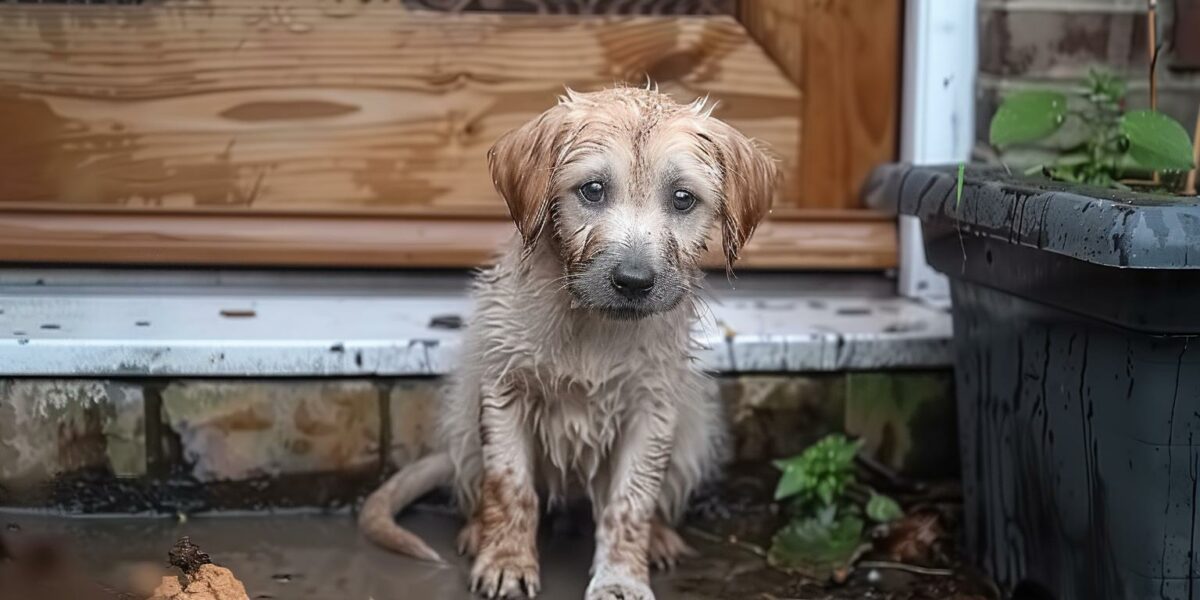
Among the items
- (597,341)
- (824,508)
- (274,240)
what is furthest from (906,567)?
(274,240)

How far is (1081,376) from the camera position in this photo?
2.45 metres

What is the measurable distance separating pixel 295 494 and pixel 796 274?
1.63m

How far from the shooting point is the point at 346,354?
10.5 ft

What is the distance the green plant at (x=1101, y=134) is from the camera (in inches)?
103

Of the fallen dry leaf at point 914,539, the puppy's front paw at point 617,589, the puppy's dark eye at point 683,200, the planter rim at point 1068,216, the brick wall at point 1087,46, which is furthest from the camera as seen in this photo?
the brick wall at point 1087,46

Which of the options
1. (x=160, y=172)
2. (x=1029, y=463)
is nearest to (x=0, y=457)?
(x=160, y=172)

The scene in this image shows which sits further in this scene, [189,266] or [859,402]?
[189,266]

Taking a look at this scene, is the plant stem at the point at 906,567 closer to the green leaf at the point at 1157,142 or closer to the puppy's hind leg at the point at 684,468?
the puppy's hind leg at the point at 684,468

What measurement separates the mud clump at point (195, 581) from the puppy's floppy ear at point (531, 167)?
0.86 m

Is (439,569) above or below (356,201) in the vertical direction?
below

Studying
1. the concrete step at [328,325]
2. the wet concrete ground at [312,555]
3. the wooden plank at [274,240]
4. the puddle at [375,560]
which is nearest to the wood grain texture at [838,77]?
the wooden plank at [274,240]

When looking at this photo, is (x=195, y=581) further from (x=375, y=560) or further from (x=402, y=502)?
(x=402, y=502)

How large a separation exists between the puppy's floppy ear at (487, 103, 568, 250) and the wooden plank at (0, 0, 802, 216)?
1.21 metres

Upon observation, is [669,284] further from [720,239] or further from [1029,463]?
[1029,463]
